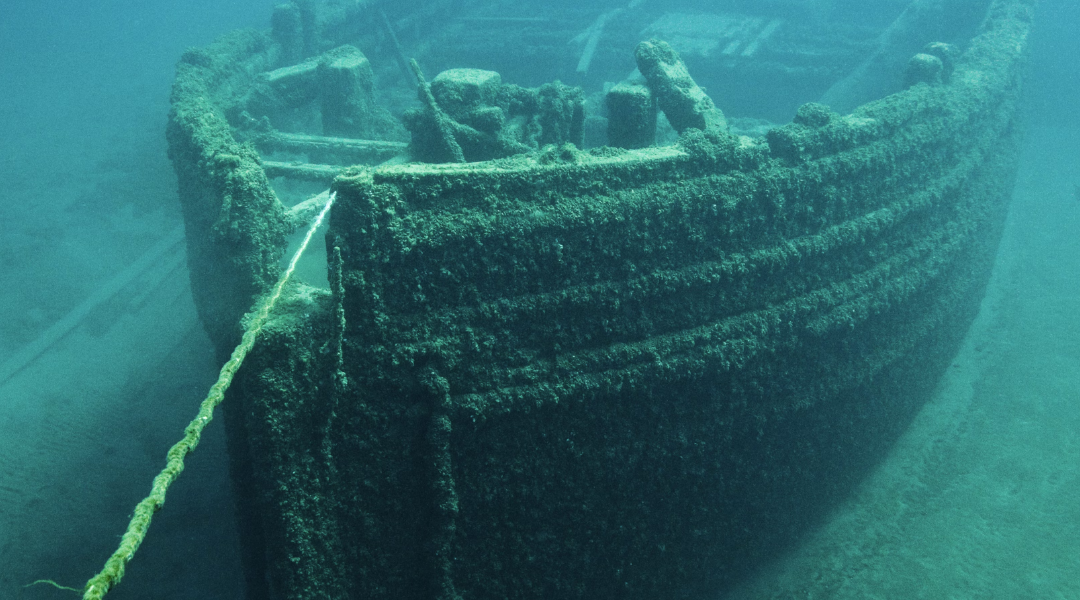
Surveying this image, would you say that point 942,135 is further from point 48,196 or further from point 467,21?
point 48,196

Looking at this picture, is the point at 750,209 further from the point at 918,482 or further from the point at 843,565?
the point at 918,482

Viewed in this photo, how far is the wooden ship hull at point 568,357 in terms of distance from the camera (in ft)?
9.52

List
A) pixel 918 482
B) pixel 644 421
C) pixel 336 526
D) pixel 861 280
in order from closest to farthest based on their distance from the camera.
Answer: pixel 336 526, pixel 644 421, pixel 861 280, pixel 918 482

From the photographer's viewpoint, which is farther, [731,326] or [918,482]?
[918,482]

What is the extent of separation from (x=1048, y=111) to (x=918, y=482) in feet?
33.7

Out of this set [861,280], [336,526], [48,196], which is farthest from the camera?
[48,196]

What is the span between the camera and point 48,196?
11008mm

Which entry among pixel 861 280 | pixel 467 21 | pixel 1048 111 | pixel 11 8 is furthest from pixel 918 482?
pixel 11 8

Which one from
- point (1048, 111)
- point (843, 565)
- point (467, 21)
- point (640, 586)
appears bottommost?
point (843, 565)

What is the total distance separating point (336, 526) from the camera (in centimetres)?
287

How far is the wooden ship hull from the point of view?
2.90 m

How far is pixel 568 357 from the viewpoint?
3352 mm

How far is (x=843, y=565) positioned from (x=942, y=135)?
3708 millimetres

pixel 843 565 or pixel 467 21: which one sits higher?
pixel 467 21
